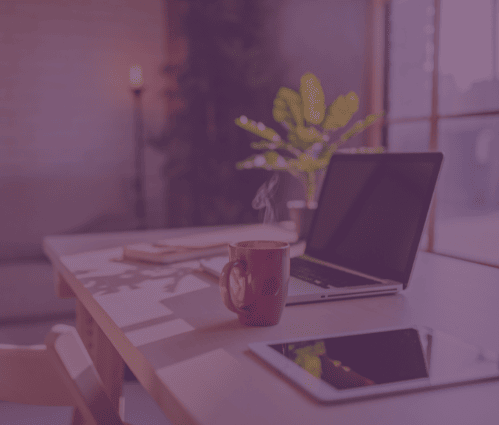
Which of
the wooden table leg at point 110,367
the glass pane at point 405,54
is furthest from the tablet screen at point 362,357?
the glass pane at point 405,54

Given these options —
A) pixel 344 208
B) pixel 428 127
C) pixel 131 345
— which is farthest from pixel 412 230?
pixel 428 127

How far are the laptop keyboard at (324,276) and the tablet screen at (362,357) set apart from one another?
0.72 feet

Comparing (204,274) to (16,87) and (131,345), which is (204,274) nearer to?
(131,345)

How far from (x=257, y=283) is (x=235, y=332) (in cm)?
7

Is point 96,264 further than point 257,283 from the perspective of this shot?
Yes

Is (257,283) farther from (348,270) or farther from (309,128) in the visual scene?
(309,128)

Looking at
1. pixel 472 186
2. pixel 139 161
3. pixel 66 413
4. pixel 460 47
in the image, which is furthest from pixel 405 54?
pixel 472 186

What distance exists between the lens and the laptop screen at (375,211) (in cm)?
89

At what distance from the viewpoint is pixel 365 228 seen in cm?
102

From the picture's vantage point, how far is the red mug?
637 mm

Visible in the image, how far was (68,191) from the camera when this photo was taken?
3.86 metres

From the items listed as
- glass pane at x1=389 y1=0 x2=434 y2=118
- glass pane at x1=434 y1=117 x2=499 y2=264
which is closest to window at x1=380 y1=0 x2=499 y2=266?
glass pane at x1=389 y1=0 x2=434 y2=118

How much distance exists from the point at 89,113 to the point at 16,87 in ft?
1.74

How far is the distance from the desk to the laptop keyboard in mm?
53
